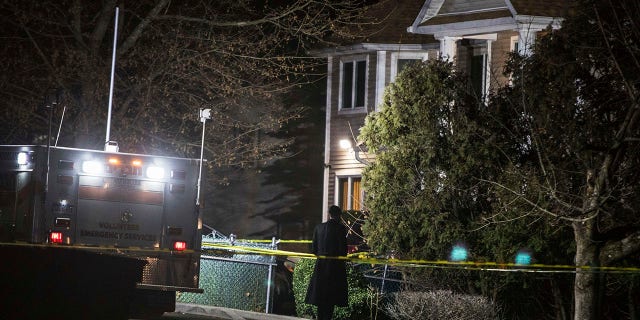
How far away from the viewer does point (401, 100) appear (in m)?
19.6

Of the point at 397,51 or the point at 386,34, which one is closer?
the point at 397,51

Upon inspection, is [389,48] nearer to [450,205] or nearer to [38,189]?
[450,205]

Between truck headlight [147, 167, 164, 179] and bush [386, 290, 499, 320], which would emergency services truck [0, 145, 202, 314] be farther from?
bush [386, 290, 499, 320]

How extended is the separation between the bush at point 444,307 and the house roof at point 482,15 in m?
10.1

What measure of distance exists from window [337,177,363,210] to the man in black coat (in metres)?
14.5

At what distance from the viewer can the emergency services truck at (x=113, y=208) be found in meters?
16.1

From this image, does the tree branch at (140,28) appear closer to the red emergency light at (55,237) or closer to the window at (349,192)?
the window at (349,192)

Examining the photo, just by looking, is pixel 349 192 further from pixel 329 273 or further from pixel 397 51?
pixel 329 273

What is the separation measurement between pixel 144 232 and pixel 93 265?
17.4 feet

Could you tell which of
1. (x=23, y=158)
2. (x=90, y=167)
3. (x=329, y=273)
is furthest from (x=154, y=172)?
(x=329, y=273)

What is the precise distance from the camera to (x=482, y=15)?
26000mm

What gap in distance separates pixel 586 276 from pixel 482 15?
13045 millimetres

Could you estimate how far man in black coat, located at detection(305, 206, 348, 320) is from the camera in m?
15.5

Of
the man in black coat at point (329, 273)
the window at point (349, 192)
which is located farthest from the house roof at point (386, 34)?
the man in black coat at point (329, 273)
